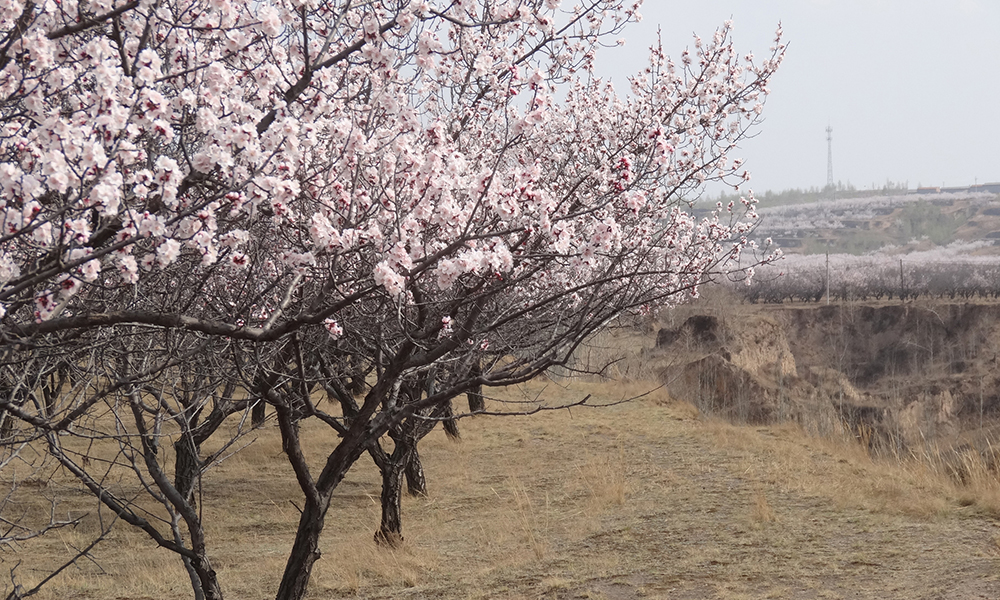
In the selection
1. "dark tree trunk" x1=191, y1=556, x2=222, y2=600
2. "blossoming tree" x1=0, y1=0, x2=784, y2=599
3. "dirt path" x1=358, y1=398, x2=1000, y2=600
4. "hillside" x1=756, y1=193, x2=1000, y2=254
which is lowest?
"dirt path" x1=358, y1=398, x2=1000, y2=600

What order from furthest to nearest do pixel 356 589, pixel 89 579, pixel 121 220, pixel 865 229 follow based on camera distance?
pixel 865 229 < pixel 89 579 < pixel 356 589 < pixel 121 220

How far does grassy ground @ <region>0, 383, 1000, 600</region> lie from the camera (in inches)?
302

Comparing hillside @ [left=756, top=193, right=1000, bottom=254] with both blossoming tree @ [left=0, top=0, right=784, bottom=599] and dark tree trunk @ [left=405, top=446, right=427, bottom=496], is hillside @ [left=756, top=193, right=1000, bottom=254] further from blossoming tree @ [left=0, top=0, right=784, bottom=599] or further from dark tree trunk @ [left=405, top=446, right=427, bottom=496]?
blossoming tree @ [left=0, top=0, right=784, bottom=599]

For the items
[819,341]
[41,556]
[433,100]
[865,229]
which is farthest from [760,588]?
[865,229]

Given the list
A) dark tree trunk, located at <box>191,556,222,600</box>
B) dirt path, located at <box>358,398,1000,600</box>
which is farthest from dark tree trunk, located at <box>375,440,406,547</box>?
dark tree trunk, located at <box>191,556,222,600</box>

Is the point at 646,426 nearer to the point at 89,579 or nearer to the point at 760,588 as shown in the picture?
the point at 760,588

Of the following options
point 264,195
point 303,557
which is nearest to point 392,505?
point 303,557

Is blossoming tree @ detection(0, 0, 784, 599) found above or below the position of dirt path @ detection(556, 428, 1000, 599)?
above

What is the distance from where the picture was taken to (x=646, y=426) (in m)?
17.5

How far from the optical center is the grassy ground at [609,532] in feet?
25.1

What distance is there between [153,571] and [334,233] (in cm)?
627

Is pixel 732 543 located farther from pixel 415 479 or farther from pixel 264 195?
pixel 264 195

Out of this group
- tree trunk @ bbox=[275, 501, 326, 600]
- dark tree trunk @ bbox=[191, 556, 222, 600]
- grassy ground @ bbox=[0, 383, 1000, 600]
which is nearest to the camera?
dark tree trunk @ bbox=[191, 556, 222, 600]

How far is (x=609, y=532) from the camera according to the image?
956 cm
